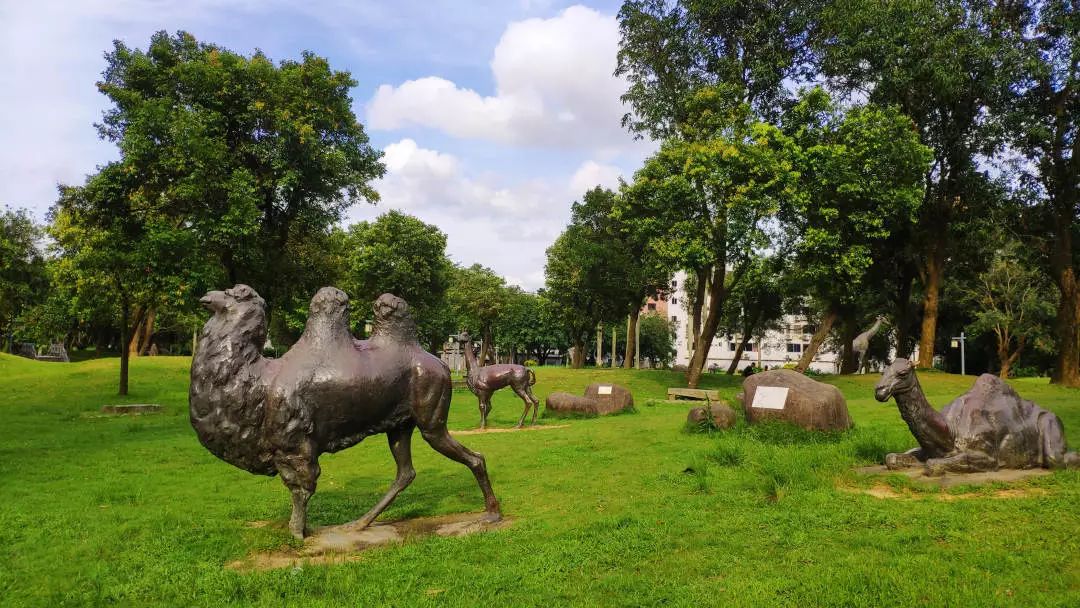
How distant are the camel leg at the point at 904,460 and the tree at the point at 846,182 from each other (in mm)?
19046

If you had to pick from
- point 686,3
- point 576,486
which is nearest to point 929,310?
point 686,3

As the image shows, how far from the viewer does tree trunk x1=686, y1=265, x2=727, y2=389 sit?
29125 millimetres

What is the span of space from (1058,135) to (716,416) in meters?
20.5

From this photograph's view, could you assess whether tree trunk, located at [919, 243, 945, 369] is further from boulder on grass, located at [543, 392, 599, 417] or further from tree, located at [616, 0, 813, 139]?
boulder on grass, located at [543, 392, 599, 417]

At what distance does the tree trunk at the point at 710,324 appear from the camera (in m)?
29.1

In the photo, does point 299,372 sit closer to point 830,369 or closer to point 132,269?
point 132,269

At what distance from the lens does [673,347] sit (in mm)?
87438

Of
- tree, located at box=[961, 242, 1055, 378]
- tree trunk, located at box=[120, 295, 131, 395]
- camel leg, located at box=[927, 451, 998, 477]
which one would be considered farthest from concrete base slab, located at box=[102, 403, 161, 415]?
tree, located at box=[961, 242, 1055, 378]

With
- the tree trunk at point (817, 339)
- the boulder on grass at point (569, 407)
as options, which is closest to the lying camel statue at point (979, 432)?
the boulder on grass at point (569, 407)

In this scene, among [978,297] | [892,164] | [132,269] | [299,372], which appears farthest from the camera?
[978,297]

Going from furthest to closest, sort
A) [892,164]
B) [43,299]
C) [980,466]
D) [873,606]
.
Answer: [43,299] → [892,164] → [980,466] → [873,606]

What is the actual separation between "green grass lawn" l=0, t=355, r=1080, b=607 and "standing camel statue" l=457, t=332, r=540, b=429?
16.3ft

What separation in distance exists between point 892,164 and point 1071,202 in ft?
19.7

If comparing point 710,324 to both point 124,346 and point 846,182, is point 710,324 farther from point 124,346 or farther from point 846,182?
point 124,346
